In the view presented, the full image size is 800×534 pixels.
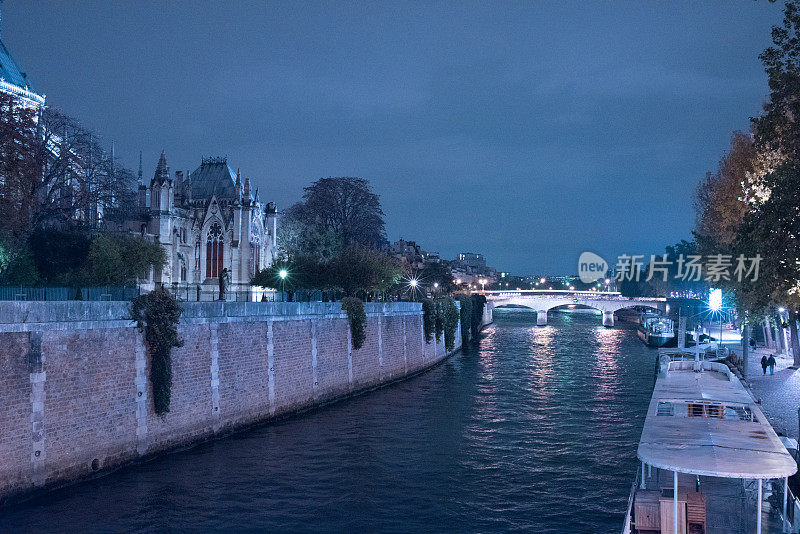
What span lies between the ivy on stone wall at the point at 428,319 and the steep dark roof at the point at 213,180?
97.1 ft

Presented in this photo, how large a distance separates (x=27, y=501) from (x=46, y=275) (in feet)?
71.0

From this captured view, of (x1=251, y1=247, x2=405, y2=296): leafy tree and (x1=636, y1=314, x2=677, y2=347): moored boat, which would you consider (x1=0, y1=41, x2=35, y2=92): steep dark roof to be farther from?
(x1=636, y1=314, x2=677, y2=347): moored boat

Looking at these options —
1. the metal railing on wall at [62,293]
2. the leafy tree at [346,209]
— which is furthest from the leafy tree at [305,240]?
the metal railing on wall at [62,293]

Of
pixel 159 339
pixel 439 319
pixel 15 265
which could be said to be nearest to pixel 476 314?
pixel 439 319

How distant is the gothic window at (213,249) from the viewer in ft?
231

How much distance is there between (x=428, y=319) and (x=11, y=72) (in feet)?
144

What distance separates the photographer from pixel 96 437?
19.9 metres

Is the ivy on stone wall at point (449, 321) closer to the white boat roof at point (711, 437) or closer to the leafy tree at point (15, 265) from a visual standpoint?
the leafy tree at point (15, 265)

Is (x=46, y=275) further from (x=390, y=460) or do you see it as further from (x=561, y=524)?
(x=561, y=524)

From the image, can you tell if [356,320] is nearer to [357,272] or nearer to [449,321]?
→ [357,272]

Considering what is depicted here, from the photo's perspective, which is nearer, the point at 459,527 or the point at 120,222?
the point at 459,527

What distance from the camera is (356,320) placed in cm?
3759

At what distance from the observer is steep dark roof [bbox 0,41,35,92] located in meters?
61.9

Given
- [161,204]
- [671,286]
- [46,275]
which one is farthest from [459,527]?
[671,286]
